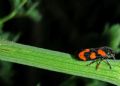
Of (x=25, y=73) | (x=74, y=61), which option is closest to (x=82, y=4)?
(x=25, y=73)

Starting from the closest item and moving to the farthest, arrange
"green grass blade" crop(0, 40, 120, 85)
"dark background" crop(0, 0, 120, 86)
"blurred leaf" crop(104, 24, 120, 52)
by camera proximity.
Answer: "green grass blade" crop(0, 40, 120, 85)
"blurred leaf" crop(104, 24, 120, 52)
"dark background" crop(0, 0, 120, 86)

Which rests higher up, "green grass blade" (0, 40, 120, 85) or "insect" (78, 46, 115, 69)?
"green grass blade" (0, 40, 120, 85)

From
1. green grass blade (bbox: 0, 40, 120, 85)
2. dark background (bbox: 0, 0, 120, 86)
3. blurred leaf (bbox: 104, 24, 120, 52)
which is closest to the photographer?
green grass blade (bbox: 0, 40, 120, 85)

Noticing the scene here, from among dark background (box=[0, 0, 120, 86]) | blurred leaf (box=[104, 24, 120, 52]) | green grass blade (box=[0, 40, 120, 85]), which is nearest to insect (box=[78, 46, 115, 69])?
green grass blade (box=[0, 40, 120, 85])

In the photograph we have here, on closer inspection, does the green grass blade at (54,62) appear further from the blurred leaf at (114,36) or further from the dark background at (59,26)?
the dark background at (59,26)

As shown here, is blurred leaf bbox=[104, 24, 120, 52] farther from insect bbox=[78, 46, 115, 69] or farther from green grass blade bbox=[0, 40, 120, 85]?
green grass blade bbox=[0, 40, 120, 85]

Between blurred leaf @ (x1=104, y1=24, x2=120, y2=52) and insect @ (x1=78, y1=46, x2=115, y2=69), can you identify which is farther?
blurred leaf @ (x1=104, y1=24, x2=120, y2=52)

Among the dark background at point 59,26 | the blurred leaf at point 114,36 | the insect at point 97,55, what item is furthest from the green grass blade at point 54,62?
the dark background at point 59,26

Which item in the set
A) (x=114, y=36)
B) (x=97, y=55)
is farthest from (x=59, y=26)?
(x=97, y=55)

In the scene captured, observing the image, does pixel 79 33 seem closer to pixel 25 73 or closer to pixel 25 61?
pixel 25 73
